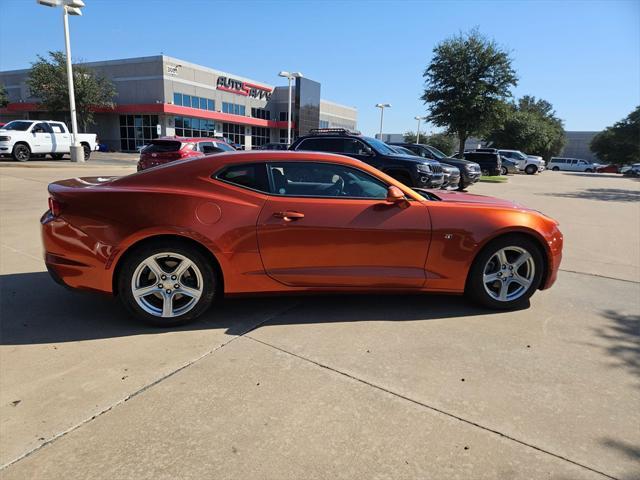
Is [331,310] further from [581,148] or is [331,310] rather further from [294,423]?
[581,148]

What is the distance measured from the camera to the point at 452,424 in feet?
8.04

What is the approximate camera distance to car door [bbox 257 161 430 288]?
365 centimetres

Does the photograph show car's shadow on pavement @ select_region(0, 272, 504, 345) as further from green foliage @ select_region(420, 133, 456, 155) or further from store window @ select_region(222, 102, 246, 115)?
green foliage @ select_region(420, 133, 456, 155)

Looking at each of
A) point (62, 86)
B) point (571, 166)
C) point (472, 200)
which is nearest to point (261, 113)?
point (62, 86)

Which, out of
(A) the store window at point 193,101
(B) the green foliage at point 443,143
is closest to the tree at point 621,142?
(B) the green foliage at point 443,143

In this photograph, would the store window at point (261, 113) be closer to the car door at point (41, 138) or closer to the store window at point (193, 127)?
the store window at point (193, 127)

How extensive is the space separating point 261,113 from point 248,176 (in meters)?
55.9

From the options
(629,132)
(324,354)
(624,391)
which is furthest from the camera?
(629,132)

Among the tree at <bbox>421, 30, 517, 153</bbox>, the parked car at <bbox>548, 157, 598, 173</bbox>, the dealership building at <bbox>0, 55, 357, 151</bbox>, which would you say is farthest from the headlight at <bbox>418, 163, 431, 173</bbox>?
the parked car at <bbox>548, 157, 598, 173</bbox>

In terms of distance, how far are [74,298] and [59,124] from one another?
22.8m

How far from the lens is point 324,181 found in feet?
12.9

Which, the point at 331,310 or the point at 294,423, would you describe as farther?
the point at 331,310

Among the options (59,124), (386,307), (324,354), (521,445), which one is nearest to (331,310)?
(386,307)

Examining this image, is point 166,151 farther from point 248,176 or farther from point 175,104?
point 175,104
